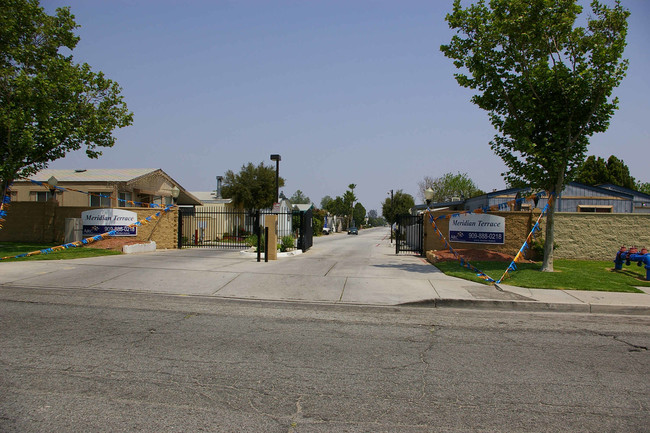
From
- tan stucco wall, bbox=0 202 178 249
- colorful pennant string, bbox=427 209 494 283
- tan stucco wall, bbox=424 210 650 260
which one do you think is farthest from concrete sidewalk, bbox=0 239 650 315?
tan stucco wall, bbox=0 202 178 249

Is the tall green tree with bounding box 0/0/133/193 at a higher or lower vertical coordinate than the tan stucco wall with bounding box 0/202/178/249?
higher

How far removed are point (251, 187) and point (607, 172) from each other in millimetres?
35695

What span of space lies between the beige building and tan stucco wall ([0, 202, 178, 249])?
2779mm

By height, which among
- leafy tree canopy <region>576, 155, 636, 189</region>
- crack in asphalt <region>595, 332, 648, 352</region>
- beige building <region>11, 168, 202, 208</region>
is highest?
leafy tree canopy <region>576, 155, 636, 189</region>

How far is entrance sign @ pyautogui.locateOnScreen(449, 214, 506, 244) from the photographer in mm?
17312

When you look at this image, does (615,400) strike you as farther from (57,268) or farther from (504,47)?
(57,268)

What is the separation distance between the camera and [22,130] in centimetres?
1725

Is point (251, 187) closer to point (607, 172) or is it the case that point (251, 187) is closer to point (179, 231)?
point (179, 231)

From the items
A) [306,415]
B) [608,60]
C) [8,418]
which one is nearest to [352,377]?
[306,415]

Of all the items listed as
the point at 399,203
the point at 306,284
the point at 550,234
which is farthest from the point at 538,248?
the point at 399,203

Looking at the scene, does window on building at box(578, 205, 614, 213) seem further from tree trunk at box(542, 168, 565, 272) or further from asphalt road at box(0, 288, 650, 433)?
asphalt road at box(0, 288, 650, 433)

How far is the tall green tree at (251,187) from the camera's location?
40.0 metres

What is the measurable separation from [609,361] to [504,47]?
10.8 m

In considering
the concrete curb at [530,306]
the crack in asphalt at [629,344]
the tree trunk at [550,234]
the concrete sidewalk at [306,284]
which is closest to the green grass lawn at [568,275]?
the tree trunk at [550,234]
